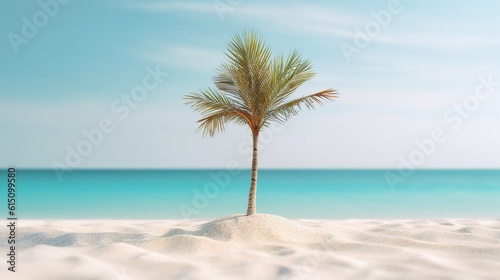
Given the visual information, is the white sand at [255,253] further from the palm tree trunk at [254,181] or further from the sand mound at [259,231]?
the palm tree trunk at [254,181]

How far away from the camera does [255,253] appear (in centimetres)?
718

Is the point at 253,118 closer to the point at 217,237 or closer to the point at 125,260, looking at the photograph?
the point at 217,237

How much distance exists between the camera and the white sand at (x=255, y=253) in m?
6.06

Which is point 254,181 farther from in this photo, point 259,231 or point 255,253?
point 255,253

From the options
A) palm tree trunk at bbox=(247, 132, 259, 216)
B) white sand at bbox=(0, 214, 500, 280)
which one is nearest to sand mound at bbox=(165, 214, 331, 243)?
white sand at bbox=(0, 214, 500, 280)

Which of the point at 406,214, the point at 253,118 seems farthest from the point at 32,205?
the point at 253,118

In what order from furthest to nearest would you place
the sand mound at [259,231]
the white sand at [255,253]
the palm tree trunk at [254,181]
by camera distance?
the palm tree trunk at [254,181] → the sand mound at [259,231] → the white sand at [255,253]

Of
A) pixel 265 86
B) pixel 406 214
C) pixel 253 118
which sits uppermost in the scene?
pixel 265 86

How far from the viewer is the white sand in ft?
19.9

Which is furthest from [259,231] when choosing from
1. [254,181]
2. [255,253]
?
[255,253]

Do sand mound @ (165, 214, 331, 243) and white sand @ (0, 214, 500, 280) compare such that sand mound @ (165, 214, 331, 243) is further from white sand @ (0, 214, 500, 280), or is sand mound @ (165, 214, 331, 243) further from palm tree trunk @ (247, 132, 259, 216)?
palm tree trunk @ (247, 132, 259, 216)

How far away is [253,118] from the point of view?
9.33 m

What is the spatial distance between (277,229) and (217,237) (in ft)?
3.61

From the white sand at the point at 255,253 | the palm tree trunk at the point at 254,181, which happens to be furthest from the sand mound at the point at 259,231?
the palm tree trunk at the point at 254,181
